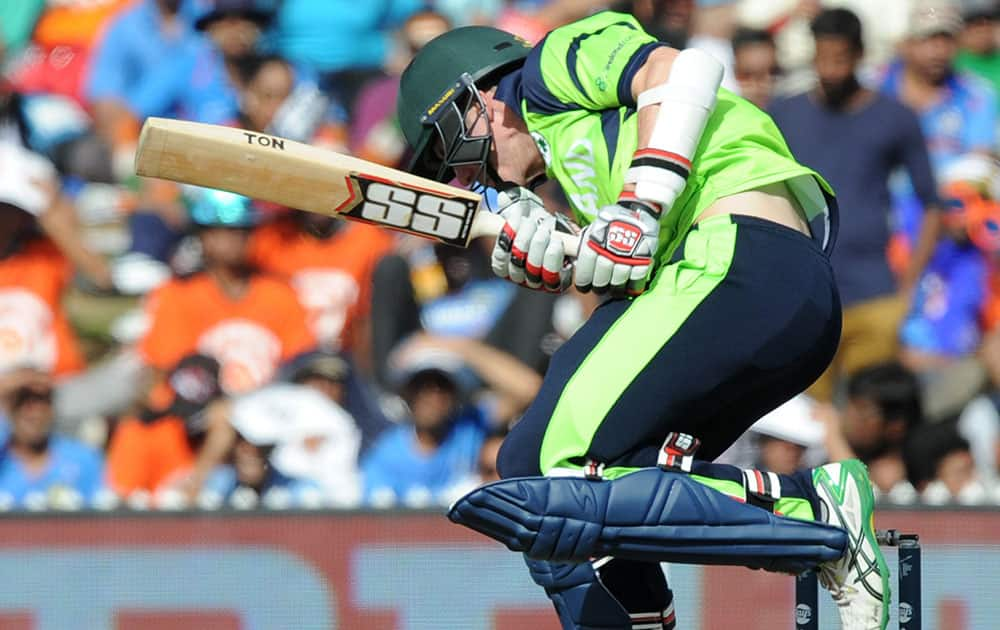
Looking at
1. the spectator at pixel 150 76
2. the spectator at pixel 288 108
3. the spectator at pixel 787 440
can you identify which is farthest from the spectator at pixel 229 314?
the spectator at pixel 787 440

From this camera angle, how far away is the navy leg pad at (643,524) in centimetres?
379

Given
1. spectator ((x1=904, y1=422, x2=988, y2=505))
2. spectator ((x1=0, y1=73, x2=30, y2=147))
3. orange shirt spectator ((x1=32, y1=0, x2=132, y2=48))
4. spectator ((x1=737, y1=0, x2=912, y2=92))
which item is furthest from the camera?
orange shirt spectator ((x1=32, y1=0, x2=132, y2=48))

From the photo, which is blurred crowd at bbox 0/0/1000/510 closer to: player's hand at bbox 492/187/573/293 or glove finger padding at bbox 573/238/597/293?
player's hand at bbox 492/187/573/293

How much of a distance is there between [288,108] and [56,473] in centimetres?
199

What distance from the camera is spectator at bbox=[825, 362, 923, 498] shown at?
668 cm

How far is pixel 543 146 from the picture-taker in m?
4.20

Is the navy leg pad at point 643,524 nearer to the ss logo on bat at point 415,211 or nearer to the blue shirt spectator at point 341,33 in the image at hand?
the ss logo on bat at point 415,211

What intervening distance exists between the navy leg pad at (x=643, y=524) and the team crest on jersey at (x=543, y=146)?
31.9 inches

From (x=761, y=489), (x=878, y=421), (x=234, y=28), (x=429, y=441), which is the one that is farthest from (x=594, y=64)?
(x=234, y=28)

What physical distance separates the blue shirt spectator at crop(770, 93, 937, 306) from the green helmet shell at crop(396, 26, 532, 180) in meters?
2.83

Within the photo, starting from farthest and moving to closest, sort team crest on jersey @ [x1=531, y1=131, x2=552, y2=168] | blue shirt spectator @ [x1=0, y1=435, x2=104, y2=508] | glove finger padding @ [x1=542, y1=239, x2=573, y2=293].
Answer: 1. blue shirt spectator @ [x1=0, y1=435, x2=104, y2=508]
2. team crest on jersey @ [x1=531, y1=131, x2=552, y2=168]
3. glove finger padding @ [x1=542, y1=239, x2=573, y2=293]

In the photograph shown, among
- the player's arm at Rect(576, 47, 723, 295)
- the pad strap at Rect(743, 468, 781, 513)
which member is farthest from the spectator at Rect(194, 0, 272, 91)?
the pad strap at Rect(743, 468, 781, 513)

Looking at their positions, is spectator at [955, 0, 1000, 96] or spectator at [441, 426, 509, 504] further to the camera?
spectator at [955, 0, 1000, 96]

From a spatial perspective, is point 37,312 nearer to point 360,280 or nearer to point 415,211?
point 360,280
